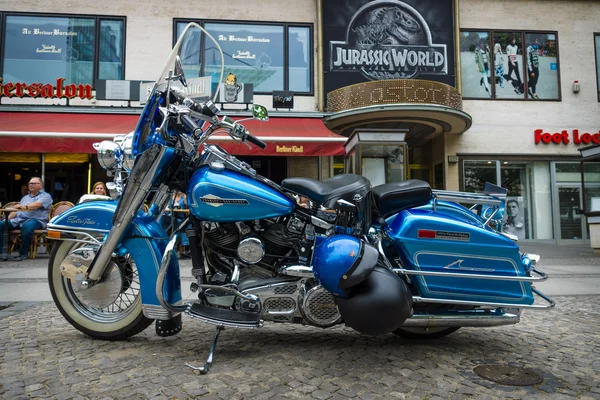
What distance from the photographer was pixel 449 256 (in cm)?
230

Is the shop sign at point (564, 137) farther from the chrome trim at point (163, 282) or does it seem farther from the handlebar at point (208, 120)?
the chrome trim at point (163, 282)

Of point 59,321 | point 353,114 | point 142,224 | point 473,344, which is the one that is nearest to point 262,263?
point 142,224

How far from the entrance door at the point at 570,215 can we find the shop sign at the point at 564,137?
4.86 ft

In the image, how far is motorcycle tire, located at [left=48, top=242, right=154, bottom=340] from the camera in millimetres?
2715

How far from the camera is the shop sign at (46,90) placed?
1051 centimetres

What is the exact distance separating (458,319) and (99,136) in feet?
26.9

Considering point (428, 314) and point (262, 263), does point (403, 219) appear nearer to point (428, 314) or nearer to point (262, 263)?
point (428, 314)

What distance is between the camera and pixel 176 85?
262 centimetres

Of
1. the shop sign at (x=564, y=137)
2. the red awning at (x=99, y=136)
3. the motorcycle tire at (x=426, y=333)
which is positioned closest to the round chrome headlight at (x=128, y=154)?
the motorcycle tire at (x=426, y=333)

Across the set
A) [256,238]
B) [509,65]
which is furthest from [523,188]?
[256,238]

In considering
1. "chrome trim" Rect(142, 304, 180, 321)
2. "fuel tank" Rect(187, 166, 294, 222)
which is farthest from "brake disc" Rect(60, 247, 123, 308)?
"fuel tank" Rect(187, 166, 294, 222)

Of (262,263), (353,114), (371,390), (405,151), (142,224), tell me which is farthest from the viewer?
(353,114)

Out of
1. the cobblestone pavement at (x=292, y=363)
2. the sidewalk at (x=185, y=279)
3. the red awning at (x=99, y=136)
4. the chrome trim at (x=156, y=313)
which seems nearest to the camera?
the cobblestone pavement at (x=292, y=363)

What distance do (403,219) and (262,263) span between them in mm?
881
